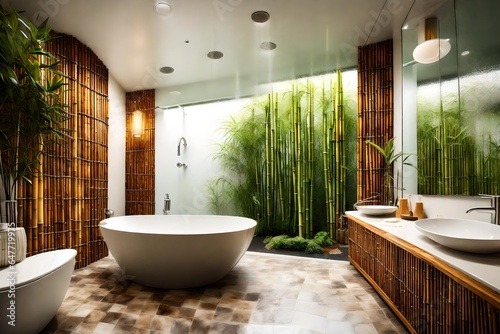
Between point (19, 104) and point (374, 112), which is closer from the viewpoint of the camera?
point (19, 104)

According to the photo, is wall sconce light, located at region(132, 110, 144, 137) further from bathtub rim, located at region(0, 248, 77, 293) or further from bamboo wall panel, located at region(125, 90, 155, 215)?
bathtub rim, located at region(0, 248, 77, 293)

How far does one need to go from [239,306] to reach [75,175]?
2.22 metres

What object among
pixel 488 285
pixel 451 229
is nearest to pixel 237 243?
pixel 451 229

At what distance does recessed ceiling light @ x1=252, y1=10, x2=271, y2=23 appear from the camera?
2.47 meters

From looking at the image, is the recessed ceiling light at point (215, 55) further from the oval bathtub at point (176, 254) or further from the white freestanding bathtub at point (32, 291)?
the white freestanding bathtub at point (32, 291)

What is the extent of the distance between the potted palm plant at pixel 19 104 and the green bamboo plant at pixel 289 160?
88.8 inches

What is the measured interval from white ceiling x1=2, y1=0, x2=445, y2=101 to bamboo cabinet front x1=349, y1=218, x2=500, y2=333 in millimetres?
2027

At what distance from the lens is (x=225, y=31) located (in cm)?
276

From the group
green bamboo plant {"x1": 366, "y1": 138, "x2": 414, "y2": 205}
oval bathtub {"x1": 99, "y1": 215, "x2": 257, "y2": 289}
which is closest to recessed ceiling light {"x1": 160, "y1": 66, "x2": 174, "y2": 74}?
oval bathtub {"x1": 99, "y1": 215, "x2": 257, "y2": 289}

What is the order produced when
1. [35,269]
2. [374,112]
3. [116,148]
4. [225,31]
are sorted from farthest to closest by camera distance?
[116,148] → [374,112] → [225,31] → [35,269]

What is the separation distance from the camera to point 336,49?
10.3 ft

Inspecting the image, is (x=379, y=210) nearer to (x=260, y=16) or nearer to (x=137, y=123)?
(x=260, y=16)

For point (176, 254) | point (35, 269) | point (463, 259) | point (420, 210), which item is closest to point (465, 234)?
point (463, 259)

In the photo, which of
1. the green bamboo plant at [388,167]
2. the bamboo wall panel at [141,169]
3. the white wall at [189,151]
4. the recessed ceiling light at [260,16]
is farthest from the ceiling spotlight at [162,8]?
the green bamboo plant at [388,167]
